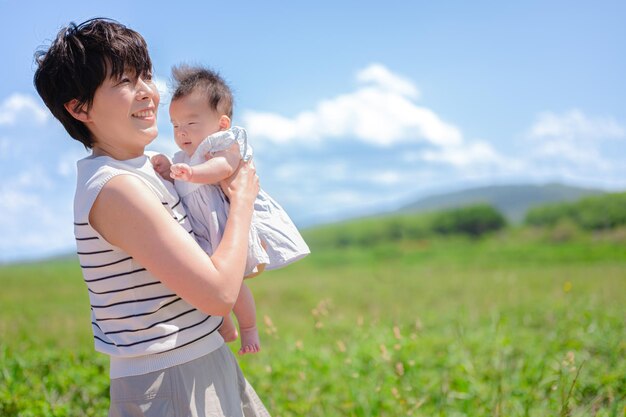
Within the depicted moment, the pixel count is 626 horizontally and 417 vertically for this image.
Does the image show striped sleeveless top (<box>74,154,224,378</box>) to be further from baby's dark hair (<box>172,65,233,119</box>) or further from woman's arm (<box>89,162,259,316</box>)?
baby's dark hair (<box>172,65,233,119</box>)

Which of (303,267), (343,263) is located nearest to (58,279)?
(303,267)

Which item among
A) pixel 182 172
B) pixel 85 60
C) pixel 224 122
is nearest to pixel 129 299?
pixel 182 172

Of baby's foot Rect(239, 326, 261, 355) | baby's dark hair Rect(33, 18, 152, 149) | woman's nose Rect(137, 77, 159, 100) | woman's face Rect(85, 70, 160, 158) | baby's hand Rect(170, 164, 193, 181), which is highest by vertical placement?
baby's dark hair Rect(33, 18, 152, 149)

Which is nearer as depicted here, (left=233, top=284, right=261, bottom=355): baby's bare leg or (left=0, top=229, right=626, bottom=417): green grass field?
(left=233, top=284, right=261, bottom=355): baby's bare leg

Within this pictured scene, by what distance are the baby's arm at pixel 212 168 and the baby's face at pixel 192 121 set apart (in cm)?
17

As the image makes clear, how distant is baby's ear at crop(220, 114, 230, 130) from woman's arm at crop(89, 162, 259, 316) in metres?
0.56

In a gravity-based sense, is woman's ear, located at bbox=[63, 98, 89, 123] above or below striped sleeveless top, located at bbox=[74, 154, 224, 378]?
above

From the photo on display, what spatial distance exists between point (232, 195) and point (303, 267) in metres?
12.6

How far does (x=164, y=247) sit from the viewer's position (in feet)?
4.80

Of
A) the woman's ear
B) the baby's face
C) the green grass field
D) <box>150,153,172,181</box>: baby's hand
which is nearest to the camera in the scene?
the woman's ear

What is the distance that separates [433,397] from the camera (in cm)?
358

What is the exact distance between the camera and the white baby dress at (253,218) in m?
1.74

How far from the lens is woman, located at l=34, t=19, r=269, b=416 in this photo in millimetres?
1482

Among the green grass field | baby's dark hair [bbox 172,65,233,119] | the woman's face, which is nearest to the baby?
baby's dark hair [bbox 172,65,233,119]
